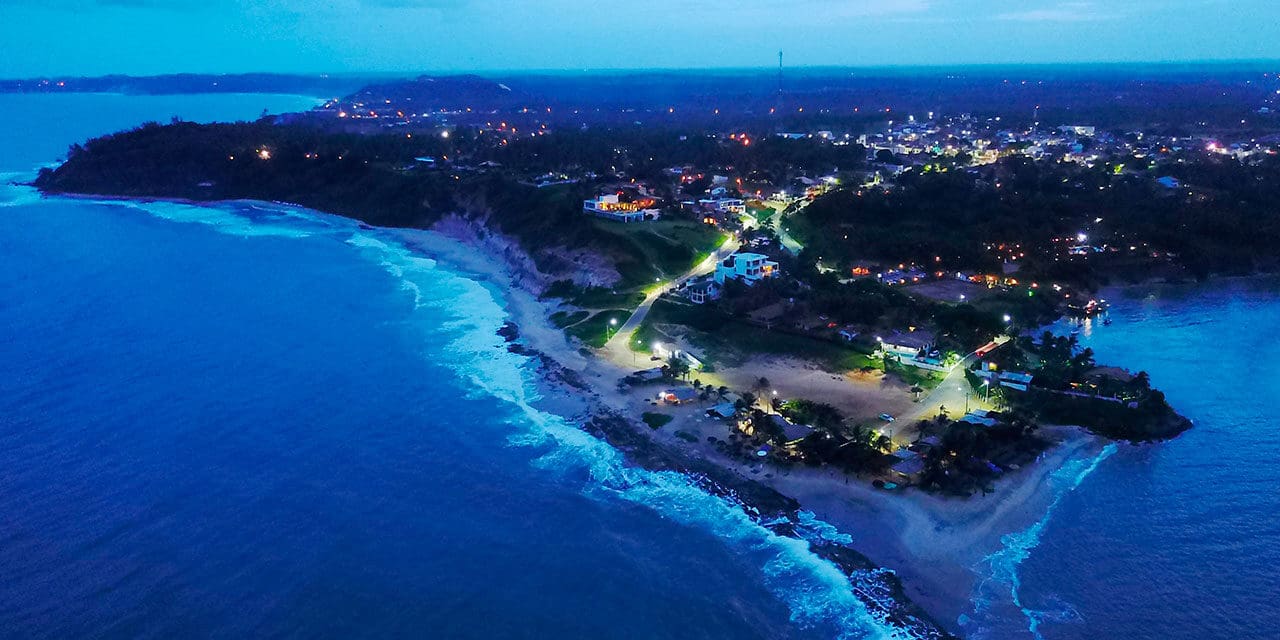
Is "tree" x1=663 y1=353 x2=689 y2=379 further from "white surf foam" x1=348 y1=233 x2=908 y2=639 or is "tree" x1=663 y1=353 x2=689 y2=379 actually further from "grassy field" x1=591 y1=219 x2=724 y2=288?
"grassy field" x1=591 y1=219 x2=724 y2=288

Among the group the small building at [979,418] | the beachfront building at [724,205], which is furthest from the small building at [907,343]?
the beachfront building at [724,205]

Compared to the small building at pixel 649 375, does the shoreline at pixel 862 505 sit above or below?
below

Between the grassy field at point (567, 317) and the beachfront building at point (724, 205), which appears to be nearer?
the grassy field at point (567, 317)

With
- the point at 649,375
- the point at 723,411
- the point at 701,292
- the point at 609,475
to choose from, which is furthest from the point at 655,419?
the point at 701,292

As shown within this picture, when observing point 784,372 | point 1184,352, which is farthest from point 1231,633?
point 1184,352

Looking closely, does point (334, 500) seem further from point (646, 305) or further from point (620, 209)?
point (620, 209)

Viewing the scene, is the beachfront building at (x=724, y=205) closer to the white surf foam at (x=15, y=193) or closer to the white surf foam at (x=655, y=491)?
the white surf foam at (x=655, y=491)

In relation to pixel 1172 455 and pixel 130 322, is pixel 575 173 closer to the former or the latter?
pixel 130 322
